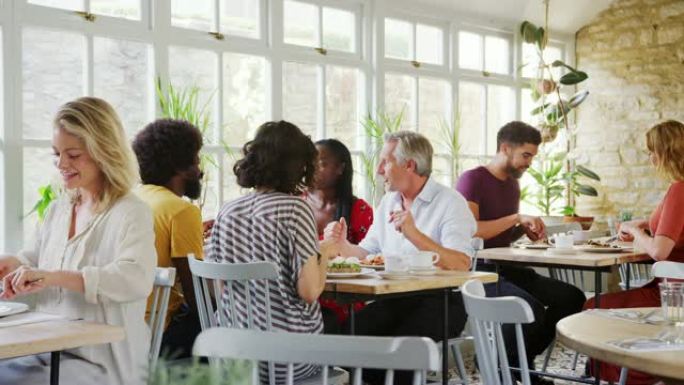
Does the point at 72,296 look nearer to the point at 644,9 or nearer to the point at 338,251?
the point at 338,251

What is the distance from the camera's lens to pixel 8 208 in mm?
4145

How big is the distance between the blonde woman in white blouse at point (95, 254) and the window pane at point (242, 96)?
263 centimetres

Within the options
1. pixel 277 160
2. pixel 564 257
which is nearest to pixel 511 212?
pixel 564 257

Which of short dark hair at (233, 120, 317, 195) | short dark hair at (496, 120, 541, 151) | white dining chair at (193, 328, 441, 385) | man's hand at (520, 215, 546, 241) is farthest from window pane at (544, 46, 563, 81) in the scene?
white dining chair at (193, 328, 441, 385)

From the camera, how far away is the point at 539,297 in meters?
4.72

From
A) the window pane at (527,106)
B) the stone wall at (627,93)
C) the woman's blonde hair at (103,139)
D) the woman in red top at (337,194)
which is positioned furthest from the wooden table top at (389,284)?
the stone wall at (627,93)

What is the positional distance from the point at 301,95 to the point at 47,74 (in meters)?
1.79

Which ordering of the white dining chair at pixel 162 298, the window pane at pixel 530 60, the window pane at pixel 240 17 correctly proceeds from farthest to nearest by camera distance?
the window pane at pixel 530 60
the window pane at pixel 240 17
the white dining chair at pixel 162 298

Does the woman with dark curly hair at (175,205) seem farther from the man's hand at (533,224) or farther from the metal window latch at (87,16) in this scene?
the man's hand at (533,224)

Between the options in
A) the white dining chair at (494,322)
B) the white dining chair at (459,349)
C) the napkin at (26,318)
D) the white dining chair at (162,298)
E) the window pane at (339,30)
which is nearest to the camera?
the white dining chair at (494,322)

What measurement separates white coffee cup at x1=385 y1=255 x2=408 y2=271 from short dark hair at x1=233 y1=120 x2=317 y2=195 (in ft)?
1.85

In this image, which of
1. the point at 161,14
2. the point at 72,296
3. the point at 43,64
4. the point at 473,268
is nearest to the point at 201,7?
the point at 161,14

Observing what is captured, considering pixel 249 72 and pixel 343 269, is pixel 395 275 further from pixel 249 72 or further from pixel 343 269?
pixel 249 72

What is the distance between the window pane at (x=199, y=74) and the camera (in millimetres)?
4926
